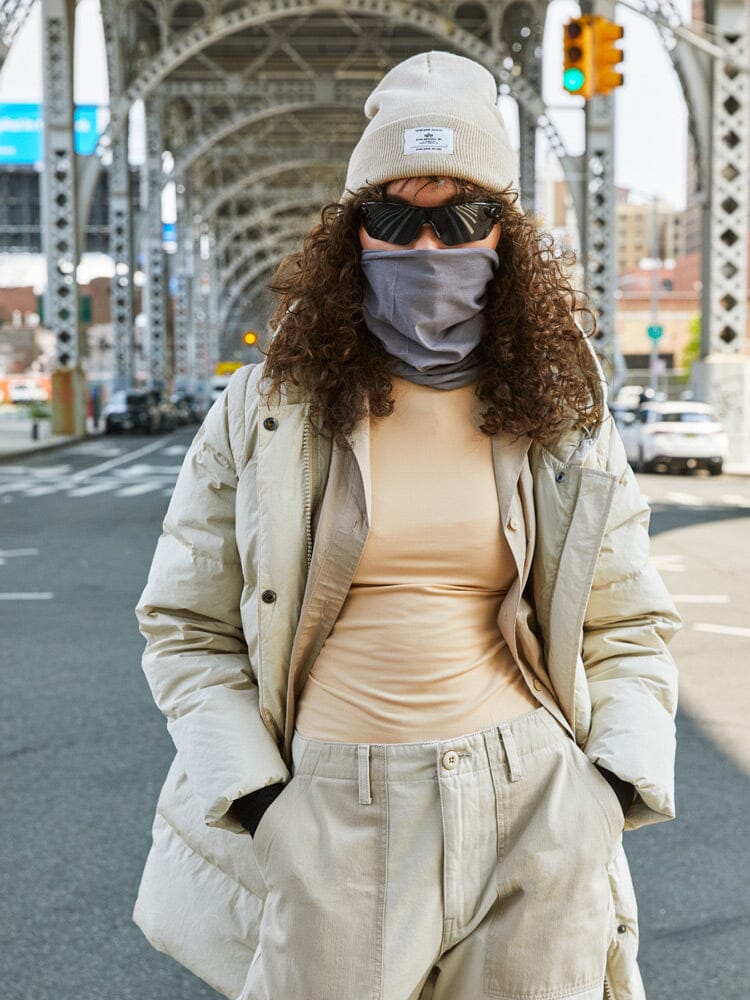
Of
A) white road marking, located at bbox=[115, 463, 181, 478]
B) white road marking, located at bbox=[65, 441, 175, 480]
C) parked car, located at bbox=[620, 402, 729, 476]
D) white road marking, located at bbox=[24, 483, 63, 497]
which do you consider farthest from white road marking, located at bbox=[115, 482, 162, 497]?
parked car, located at bbox=[620, 402, 729, 476]

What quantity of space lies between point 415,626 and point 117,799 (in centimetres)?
362

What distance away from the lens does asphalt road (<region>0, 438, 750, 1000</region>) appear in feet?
13.2

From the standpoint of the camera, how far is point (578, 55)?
1764 cm

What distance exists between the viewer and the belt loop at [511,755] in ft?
7.46

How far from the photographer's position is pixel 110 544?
562 inches

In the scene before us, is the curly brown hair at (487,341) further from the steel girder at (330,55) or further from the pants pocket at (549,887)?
the steel girder at (330,55)

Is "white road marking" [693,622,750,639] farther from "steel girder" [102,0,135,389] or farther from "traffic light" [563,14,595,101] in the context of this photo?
"steel girder" [102,0,135,389]

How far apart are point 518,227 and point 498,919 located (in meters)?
1.27

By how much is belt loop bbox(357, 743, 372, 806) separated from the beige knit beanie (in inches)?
40.9

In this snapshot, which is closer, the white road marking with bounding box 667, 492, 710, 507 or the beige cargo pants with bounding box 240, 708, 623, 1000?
the beige cargo pants with bounding box 240, 708, 623, 1000

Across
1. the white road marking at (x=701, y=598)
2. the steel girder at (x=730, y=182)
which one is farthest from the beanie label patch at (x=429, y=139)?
the steel girder at (x=730, y=182)

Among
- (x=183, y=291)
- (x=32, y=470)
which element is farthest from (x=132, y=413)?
(x=183, y=291)

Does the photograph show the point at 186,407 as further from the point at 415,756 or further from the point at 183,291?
the point at 415,756

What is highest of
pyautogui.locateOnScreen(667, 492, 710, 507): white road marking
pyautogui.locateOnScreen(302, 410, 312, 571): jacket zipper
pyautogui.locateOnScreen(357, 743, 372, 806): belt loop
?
pyautogui.locateOnScreen(302, 410, 312, 571): jacket zipper
